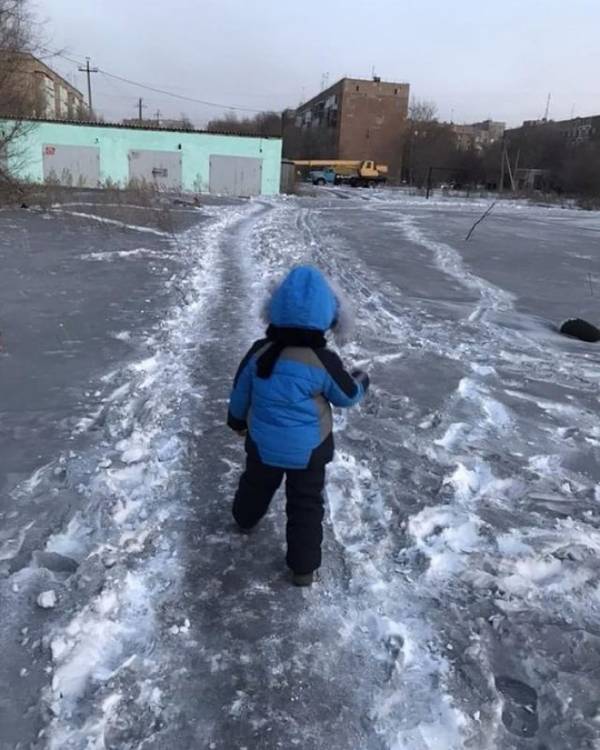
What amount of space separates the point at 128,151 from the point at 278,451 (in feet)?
121

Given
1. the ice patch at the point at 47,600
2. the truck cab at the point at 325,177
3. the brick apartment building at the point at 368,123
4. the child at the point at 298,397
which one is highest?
the brick apartment building at the point at 368,123

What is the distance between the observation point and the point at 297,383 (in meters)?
2.76

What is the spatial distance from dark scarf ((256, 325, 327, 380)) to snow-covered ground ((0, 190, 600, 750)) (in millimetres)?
612

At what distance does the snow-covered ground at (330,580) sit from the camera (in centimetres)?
221

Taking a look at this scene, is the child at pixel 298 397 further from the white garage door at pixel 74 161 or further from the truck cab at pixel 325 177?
the truck cab at pixel 325 177

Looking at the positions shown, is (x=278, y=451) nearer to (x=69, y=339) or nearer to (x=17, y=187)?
(x=69, y=339)

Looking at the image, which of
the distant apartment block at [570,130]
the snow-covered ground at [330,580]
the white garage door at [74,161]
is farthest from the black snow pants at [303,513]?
the distant apartment block at [570,130]

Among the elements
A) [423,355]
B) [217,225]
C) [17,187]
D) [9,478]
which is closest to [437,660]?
[9,478]

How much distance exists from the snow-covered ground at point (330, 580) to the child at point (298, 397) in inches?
12.1

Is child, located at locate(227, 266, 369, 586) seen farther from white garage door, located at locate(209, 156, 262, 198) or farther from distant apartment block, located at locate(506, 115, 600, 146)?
distant apartment block, located at locate(506, 115, 600, 146)

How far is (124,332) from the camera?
260 inches

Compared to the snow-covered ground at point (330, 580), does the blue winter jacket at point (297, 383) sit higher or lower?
higher

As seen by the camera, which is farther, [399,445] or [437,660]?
[399,445]

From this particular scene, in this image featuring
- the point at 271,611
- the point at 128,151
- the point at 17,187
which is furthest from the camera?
the point at 128,151
